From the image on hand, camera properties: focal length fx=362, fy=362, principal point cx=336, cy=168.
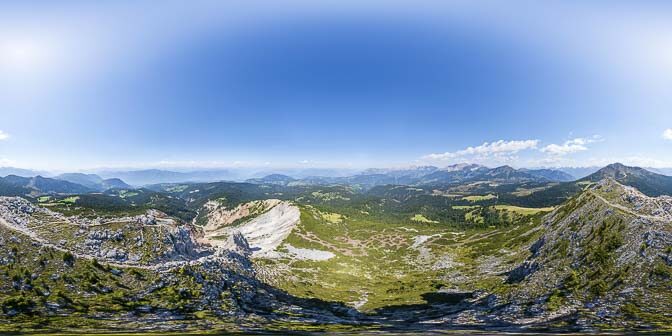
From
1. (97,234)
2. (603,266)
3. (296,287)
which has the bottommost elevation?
(296,287)

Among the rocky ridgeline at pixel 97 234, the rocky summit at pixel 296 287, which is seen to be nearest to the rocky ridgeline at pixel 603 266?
the rocky summit at pixel 296 287

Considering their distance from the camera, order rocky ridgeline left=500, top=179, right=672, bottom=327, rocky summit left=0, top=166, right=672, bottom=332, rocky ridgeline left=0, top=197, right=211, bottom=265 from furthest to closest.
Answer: rocky ridgeline left=0, top=197, right=211, bottom=265 → rocky ridgeline left=500, top=179, right=672, bottom=327 → rocky summit left=0, top=166, right=672, bottom=332

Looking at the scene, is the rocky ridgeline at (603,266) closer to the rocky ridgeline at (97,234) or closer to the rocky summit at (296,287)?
the rocky summit at (296,287)

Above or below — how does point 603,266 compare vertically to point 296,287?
above

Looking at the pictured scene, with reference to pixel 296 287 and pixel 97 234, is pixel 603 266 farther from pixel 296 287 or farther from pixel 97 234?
pixel 97 234

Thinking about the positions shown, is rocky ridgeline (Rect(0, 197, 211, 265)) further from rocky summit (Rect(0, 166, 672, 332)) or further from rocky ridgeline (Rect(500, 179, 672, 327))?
rocky ridgeline (Rect(500, 179, 672, 327))

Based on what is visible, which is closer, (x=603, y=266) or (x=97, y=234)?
(x=603, y=266)

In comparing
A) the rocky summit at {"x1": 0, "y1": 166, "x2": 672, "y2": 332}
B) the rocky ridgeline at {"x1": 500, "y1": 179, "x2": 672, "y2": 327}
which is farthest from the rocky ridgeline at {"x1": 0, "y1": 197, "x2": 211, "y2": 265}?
the rocky ridgeline at {"x1": 500, "y1": 179, "x2": 672, "y2": 327}

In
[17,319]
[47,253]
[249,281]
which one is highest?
[47,253]

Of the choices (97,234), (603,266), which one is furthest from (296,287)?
(603,266)

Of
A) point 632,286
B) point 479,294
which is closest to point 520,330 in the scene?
point 632,286

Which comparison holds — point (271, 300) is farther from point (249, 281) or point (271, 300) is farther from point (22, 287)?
point (22, 287)
